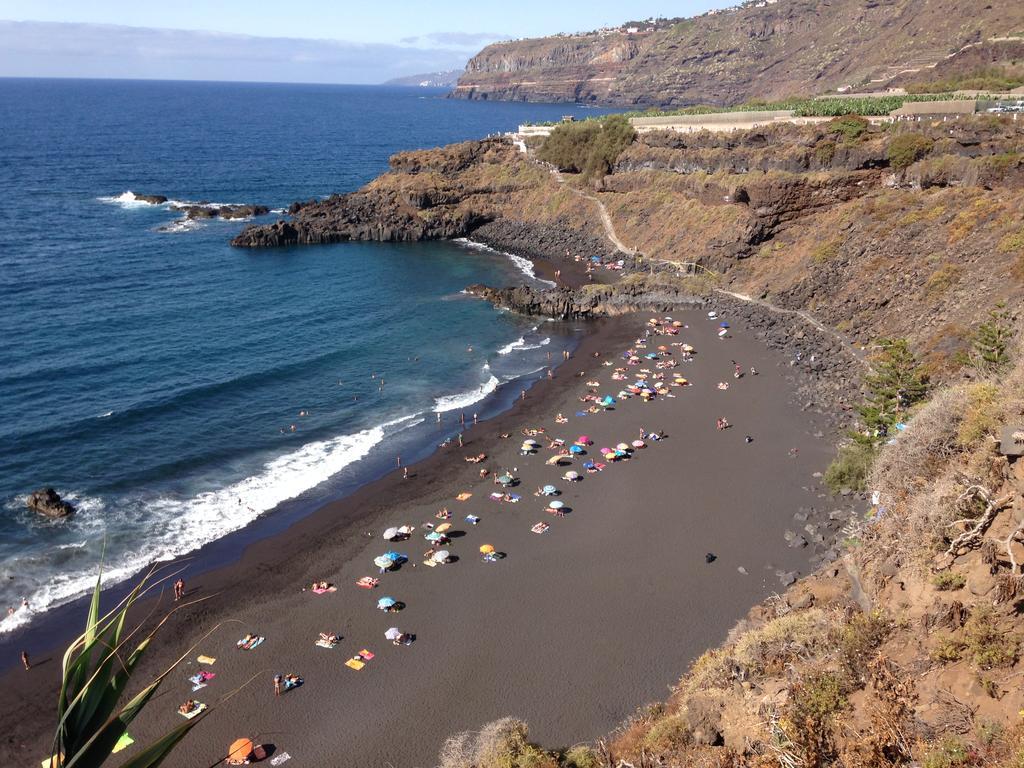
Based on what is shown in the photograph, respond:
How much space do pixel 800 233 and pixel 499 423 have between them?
119 ft

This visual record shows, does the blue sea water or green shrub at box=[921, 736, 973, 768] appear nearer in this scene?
green shrub at box=[921, 736, 973, 768]

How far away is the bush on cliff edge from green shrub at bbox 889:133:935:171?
35313 millimetres

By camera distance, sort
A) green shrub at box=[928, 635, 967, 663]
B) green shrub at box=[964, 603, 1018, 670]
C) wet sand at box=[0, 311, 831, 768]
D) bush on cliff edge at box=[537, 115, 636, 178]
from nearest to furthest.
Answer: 1. green shrub at box=[964, 603, 1018, 670]
2. green shrub at box=[928, 635, 967, 663]
3. wet sand at box=[0, 311, 831, 768]
4. bush on cliff edge at box=[537, 115, 636, 178]

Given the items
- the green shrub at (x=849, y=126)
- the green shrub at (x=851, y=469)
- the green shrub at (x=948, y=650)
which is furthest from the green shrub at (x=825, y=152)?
the green shrub at (x=948, y=650)

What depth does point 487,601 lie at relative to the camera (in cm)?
2778

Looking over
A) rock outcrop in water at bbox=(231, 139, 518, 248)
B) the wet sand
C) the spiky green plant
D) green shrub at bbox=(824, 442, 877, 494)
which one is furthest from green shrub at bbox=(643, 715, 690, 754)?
rock outcrop in water at bbox=(231, 139, 518, 248)

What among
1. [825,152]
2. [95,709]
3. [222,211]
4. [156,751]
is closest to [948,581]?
[156,751]

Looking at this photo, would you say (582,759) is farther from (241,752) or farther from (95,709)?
(95,709)

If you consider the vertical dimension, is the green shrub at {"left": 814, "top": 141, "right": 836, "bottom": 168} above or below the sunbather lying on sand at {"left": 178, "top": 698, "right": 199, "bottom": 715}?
above

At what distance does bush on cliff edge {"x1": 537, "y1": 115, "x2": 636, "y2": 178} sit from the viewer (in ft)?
297

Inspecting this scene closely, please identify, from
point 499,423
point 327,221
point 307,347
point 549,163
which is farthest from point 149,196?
point 499,423

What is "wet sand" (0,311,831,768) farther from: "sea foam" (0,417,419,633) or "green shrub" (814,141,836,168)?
"green shrub" (814,141,836,168)

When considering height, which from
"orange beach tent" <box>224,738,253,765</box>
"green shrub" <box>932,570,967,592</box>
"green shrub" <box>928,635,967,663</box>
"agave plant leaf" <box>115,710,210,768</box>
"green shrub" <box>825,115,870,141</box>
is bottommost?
"orange beach tent" <box>224,738,253,765</box>

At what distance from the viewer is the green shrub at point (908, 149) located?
2388 inches
